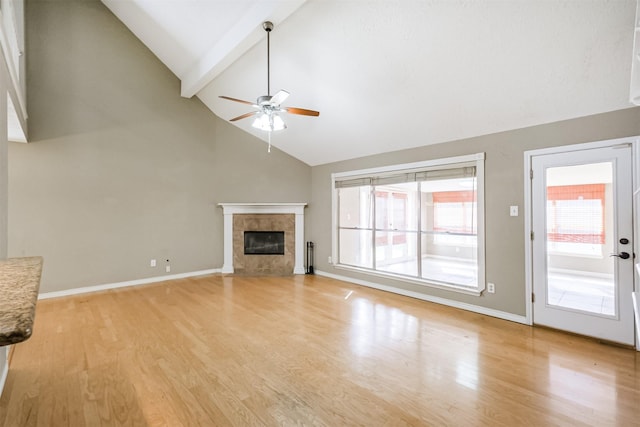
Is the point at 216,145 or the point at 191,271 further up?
the point at 216,145

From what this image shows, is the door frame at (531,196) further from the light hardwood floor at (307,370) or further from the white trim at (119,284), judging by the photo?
the white trim at (119,284)

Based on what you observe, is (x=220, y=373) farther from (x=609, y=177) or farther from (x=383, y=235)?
→ (x=609, y=177)

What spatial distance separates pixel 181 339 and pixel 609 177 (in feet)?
15.4

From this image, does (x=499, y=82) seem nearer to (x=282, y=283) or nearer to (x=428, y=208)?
(x=428, y=208)

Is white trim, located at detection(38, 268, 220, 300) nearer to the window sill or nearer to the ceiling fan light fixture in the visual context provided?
the window sill

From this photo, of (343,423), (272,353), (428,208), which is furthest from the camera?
(428,208)

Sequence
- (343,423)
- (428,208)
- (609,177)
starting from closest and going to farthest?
(343,423) → (609,177) → (428,208)

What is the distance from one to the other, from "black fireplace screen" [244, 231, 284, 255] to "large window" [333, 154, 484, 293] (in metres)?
1.25

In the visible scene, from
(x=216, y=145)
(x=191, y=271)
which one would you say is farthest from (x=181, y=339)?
(x=216, y=145)

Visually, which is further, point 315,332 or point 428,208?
point 428,208

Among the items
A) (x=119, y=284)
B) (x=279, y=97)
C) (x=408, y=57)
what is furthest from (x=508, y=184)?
(x=119, y=284)

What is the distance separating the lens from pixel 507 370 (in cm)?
247

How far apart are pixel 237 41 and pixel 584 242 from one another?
457cm

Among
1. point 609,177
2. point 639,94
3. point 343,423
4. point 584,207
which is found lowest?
point 343,423
